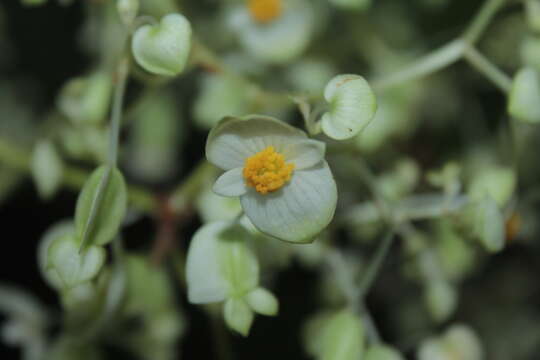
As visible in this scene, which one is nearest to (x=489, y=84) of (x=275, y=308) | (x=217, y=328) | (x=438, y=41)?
(x=438, y=41)

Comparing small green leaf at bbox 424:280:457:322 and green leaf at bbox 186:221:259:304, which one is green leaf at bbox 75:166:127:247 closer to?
green leaf at bbox 186:221:259:304

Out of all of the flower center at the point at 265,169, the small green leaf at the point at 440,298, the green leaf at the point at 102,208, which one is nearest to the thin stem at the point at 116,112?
the green leaf at the point at 102,208

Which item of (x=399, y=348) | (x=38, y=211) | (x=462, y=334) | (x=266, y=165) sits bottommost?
(x=399, y=348)

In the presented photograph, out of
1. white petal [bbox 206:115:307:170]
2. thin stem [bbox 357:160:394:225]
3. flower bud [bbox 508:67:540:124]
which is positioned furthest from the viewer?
thin stem [bbox 357:160:394:225]

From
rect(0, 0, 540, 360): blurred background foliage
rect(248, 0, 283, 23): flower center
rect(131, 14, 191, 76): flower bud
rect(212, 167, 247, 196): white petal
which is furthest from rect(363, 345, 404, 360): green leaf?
rect(248, 0, 283, 23): flower center

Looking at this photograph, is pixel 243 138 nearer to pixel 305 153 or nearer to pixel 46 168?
pixel 305 153

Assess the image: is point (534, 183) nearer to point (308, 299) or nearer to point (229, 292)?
point (308, 299)

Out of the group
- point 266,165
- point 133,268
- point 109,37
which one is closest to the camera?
point 266,165
